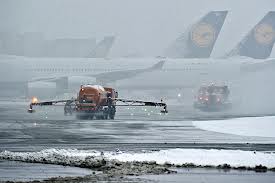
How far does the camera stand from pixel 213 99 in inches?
2122

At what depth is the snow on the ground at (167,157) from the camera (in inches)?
664

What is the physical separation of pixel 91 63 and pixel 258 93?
64.0 feet

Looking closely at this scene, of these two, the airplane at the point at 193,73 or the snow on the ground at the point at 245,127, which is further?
the airplane at the point at 193,73

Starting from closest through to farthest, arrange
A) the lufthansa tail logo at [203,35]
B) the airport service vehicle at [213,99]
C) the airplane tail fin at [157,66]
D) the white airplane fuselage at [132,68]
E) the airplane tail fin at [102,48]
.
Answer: the airport service vehicle at [213,99], the white airplane fuselage at [132,68], the airplane tail fin at [157,66], the airplane tail fin at [102,48], the lufthansa tail logo at [203,35]

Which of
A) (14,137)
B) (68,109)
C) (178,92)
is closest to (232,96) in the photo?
(178,92)

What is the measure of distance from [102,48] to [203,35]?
14.6m

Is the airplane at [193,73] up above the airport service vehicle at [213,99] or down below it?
above

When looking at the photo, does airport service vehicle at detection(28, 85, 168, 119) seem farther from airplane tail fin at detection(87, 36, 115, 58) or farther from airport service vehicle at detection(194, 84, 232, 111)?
airplane tail fin at detection(87, 36, 115, 58)

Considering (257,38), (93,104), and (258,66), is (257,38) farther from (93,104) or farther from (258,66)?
(93,104)

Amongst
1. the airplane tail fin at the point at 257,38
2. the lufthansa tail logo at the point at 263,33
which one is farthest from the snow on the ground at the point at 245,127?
the lufthansa tail logo at the point at 263,33

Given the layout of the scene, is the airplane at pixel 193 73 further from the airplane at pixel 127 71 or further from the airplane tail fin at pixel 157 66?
the airplane tail fin at pixel 157 66

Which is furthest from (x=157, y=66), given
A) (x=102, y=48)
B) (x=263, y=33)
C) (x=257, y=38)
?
(x=263, y=33)

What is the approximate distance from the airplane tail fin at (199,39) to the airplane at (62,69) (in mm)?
15898

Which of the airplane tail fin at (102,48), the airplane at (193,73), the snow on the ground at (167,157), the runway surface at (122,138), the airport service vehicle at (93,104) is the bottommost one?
the snow on the ground at (167,157)
